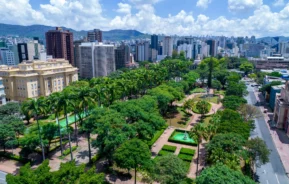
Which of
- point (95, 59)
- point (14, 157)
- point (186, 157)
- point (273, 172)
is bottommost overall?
point (273, 172)

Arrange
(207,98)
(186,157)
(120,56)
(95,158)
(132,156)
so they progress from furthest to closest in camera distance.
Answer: (120,56) < (207,98) < (186,157) < (95,158) < (132,156)

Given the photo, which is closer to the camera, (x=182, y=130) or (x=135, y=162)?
(x=135, y=162)

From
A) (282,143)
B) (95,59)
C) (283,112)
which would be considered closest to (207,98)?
(283,112)

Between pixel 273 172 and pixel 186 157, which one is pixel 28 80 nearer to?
pixel 186 157

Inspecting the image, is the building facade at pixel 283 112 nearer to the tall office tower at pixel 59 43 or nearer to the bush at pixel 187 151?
the bush at pixel 187 151

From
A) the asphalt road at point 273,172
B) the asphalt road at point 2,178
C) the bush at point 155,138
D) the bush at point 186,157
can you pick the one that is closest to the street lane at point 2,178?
the asphalt road at point 2,178

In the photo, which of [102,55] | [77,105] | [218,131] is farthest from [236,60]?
[77,105]

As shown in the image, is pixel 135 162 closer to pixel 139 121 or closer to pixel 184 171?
pixel 184 171
